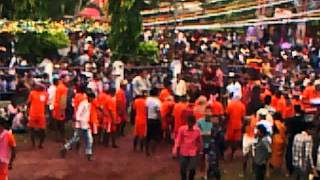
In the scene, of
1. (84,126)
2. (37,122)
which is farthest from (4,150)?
(37,122)

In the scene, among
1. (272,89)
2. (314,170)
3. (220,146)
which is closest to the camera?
(314,170)

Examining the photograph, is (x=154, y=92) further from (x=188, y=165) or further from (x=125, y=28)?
(x=125, y=28)

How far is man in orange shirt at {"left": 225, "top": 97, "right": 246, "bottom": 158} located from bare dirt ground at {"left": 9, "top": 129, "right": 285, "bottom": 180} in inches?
23.3

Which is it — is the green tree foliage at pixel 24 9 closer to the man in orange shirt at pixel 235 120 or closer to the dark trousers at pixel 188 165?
the man in orange shirt at pixel 235 120

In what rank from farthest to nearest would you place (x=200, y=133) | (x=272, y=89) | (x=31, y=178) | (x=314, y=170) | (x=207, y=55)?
(x=207, y=55)
(x=272, y=89)
(x=31, y=178)
(x=200, y=133)
(x=314, y=170)

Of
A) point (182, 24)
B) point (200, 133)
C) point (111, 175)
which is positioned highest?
point (182, 24)

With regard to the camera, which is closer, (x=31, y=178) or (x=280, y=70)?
(x=31, y=178)

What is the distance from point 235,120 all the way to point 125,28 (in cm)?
853

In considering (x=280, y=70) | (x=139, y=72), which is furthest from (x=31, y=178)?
(x=280, y=70)

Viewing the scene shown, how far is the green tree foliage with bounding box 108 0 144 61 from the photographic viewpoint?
25.5 meters

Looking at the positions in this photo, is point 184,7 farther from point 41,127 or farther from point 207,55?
point 41,127

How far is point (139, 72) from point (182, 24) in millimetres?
10758

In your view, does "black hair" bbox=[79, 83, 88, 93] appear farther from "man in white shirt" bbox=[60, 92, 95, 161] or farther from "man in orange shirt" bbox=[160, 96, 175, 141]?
"man in orange shirt" bbox=[160, 96, 175, 141]

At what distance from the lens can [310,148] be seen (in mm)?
14695
